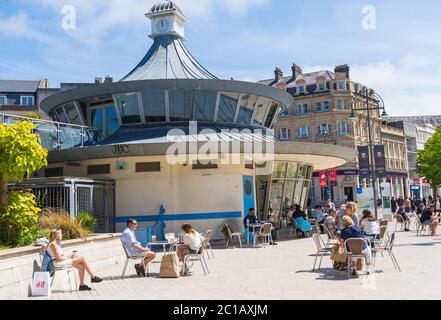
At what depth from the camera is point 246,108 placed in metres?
22.1

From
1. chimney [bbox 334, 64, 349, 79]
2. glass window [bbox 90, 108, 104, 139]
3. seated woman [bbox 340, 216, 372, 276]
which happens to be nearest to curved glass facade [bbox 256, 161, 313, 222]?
glass window [bbox 90, 108, 104, 139]

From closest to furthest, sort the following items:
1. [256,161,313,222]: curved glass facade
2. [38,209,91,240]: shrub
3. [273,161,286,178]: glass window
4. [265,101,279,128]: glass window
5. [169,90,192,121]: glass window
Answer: [38,209,91,240]: shrub → [169,90,192,121]: glass window → [256,161,313,222]: curved glass facade → [273,161,286,178]: glass window → [265,101,279,128]: glass window

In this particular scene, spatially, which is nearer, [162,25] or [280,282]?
[280,282]

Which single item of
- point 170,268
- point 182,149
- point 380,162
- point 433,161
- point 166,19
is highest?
point 166,19

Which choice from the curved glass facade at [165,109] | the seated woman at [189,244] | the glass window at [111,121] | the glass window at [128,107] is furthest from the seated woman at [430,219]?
the glass window at [111,121]

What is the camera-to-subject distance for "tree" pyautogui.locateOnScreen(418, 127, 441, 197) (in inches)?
1994

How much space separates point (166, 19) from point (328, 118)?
4037cm

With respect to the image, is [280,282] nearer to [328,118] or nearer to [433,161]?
[433,161]

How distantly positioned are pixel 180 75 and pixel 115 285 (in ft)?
45.8

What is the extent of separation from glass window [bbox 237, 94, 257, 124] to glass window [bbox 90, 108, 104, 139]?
234 inches

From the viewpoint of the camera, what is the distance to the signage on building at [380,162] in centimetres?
2495

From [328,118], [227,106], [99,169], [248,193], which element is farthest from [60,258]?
[328,118]

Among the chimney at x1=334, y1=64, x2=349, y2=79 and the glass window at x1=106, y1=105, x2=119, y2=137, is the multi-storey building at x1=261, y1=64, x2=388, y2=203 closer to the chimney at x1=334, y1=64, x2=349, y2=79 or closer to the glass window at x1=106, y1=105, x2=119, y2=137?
the chimney at x1=334, y1=64, x2=349, y2=79
